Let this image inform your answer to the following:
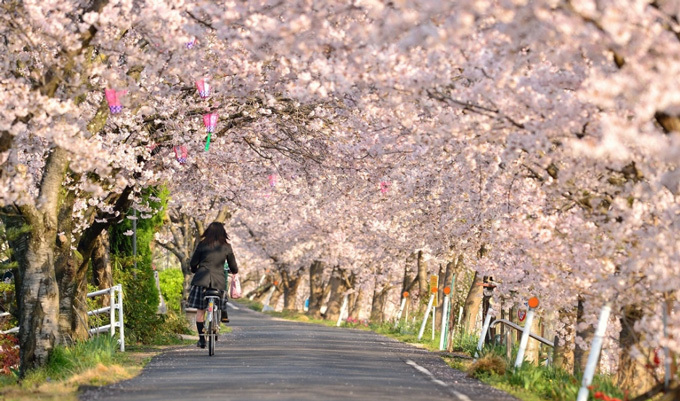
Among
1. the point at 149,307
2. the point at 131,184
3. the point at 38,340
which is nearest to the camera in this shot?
the point at 38,340

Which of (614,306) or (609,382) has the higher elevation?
(614,306)

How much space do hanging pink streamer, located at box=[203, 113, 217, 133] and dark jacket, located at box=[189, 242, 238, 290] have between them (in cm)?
227

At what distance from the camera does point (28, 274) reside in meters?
15.9

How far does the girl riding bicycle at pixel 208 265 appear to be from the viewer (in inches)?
723

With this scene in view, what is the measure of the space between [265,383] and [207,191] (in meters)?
14.7

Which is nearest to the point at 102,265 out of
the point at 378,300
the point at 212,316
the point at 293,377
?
the point at 212,316

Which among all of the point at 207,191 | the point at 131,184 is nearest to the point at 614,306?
the point at 131,184

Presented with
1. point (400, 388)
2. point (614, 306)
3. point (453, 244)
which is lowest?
point (400, 388)

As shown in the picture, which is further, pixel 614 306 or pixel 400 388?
pixel 400 388

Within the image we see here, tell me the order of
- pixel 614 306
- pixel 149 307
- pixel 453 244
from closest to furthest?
pixel 614 306
pixel 149 307
pixel 453 244

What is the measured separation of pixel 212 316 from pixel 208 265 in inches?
32.3

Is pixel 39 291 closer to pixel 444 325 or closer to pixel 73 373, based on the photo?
pixel 73 373

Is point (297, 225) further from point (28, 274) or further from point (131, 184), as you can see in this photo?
point (28, 274)

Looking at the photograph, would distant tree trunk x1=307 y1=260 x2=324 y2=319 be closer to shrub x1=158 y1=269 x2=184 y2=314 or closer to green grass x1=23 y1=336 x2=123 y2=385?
shrub x1=158 y1=269 x2=184 y2=314
